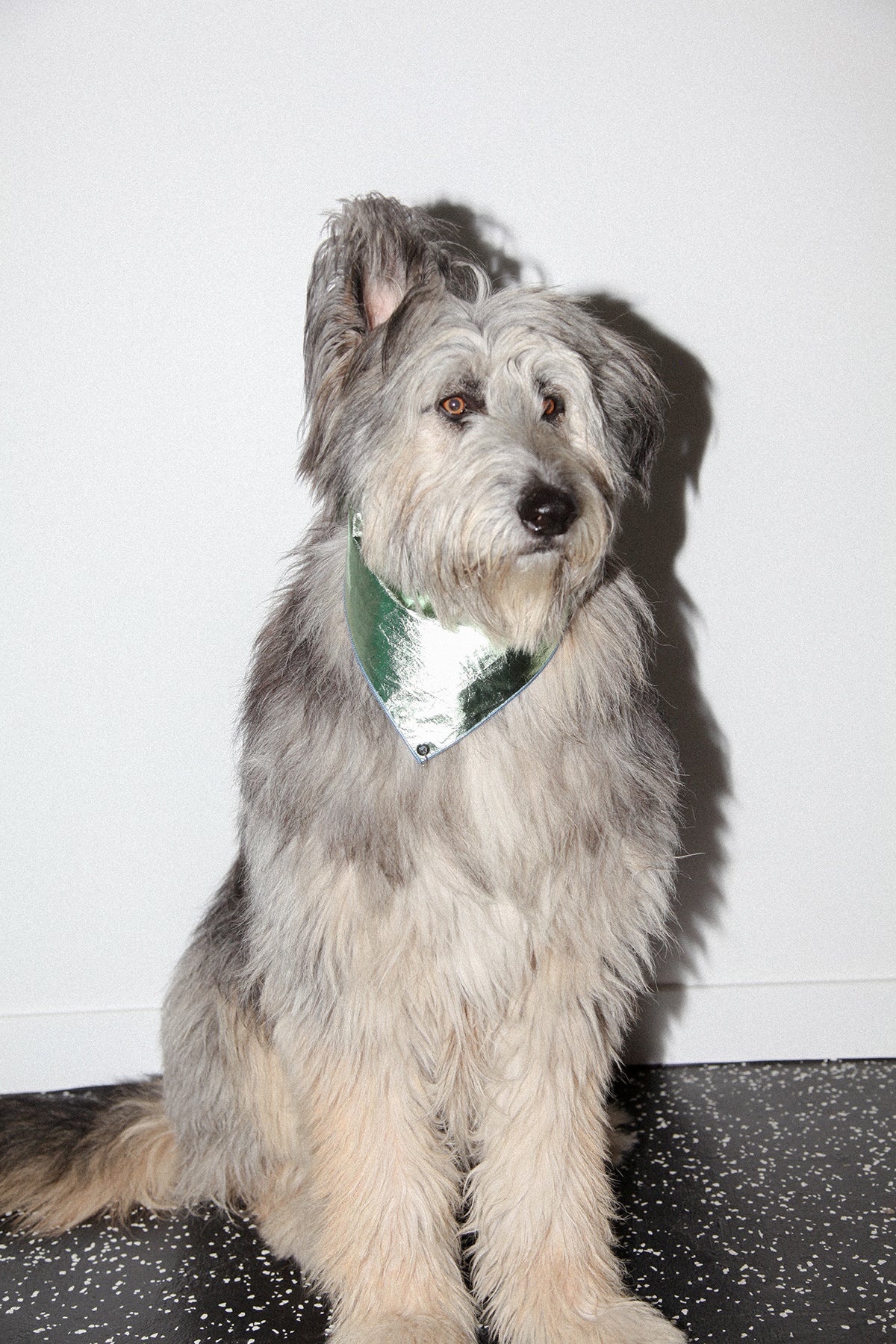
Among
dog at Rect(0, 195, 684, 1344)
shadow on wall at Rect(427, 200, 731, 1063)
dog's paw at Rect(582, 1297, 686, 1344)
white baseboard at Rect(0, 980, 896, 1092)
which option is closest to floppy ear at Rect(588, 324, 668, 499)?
dog at Rect(0, 195, 684, 1344)

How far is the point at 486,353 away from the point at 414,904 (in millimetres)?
896

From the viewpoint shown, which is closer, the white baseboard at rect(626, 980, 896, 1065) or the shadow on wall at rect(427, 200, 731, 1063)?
the shadow on wall at rect(427, 200, 731, 1063)

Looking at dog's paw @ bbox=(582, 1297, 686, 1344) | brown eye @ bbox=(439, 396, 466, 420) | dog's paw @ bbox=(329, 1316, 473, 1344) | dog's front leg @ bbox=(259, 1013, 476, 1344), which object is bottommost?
dog's paw @ bbox=(582, 1297, 686, 1344)

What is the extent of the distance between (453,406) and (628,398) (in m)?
0.34

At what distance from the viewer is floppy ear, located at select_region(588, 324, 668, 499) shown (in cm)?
196

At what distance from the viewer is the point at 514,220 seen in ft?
9.32

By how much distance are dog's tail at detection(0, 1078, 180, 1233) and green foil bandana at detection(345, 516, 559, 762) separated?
1251mm

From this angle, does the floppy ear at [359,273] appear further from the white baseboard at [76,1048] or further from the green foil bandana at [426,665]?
the white baseboard at [76,1048]

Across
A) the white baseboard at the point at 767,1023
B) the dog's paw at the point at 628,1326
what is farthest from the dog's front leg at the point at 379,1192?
the white baseboard at the point at 767,1023

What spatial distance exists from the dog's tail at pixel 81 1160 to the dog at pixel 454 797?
1.56 feet

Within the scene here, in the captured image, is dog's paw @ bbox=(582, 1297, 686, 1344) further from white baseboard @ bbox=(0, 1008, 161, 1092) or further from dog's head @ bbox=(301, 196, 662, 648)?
white baseboard @ bbox=(0, 1008, 161, 1092)

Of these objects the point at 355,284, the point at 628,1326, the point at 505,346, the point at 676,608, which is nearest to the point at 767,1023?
the point at 676,608

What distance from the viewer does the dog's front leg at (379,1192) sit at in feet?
6.41

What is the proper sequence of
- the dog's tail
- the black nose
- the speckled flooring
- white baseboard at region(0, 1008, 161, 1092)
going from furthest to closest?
white baseboard at region(0, 1008, 161, 1092) → the dog's tail → the speckled flooring → the black nose
